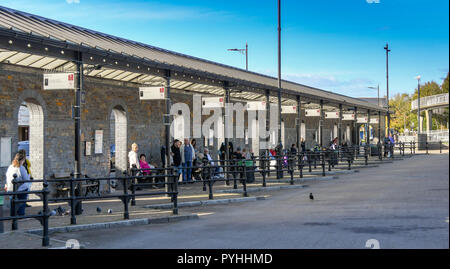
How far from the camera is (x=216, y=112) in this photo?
27703 mm

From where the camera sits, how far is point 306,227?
10.4 meters

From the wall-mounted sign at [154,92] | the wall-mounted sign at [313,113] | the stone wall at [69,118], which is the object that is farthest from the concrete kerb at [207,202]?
the wall-mounted sign at [313,113]

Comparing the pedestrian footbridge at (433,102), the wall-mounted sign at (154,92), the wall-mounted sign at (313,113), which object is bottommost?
the wall-mounted sign at (154,92)

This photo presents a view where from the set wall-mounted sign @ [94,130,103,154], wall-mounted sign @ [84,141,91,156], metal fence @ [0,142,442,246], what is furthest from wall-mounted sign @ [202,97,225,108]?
wall-mounted sign @ [84,141,91,156]

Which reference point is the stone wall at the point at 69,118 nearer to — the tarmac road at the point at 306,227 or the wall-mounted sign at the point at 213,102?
the wall-mounted sign at the point at 213,102

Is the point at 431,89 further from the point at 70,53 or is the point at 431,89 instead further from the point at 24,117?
the point at 70,53

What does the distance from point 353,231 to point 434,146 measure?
48704mm

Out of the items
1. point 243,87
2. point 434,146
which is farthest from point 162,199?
point 434,146

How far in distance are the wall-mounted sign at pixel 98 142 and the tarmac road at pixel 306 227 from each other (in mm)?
5790

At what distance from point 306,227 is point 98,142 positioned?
10499mm

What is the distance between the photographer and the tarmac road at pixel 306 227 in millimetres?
8711

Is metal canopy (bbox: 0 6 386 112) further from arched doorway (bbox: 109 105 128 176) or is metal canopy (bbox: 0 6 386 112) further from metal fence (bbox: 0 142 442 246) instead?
metal fence (bbox: 0 142 442 246)

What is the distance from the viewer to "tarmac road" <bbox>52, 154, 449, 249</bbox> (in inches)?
343
